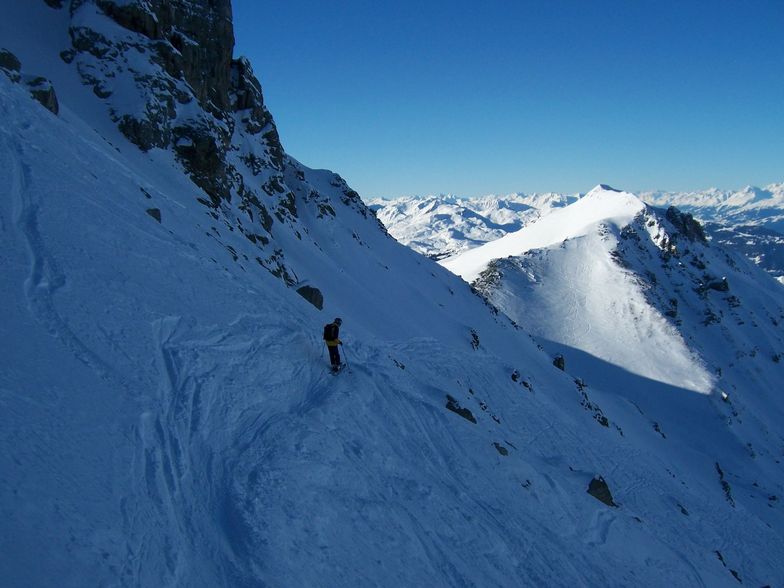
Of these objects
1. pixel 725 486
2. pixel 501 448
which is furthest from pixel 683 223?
pixel 501 448

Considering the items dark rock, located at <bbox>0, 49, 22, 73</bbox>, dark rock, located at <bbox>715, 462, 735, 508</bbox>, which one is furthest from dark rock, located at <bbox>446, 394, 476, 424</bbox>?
dark rock, located at <bbox>715, 462, 735, 508</bbox>

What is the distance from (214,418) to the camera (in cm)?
1086

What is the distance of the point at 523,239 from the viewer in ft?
406

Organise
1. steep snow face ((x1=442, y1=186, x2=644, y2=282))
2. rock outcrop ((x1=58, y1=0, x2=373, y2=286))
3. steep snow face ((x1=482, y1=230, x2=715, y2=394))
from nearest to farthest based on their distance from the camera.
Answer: rock outcrop ((x1=58, y1=0, x2=373, y2=286)) → steep snow face ((x1=482, y1=230, x2=715, y2=394)) → steep snow face ((x1=442, y1=186, x2=644, y2=282))

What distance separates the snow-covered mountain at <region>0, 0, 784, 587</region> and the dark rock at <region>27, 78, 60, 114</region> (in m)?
0.14

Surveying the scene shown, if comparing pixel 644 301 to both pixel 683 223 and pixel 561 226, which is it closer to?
pixel 683 223

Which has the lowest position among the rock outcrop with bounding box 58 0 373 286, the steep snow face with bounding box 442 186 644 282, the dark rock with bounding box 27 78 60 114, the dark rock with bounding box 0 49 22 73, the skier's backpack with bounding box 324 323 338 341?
the skier's backpack with bounding box 324 323 338 341

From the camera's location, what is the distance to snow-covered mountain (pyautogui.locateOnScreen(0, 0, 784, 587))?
25.8 feet

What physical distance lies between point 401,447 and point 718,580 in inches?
535

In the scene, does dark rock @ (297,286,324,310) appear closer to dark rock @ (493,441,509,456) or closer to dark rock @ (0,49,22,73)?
dark rock @ (493,441,509,456)

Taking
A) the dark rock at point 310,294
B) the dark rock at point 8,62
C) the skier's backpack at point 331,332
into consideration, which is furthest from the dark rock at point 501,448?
the dark rock at point 8,62

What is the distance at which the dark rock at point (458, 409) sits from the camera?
56.5 ft

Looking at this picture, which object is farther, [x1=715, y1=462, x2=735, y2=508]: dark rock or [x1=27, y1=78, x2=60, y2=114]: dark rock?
[x1=715, y1=462, x2=735, y2=508]: dark rock

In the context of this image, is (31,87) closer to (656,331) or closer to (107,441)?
(107,441)
